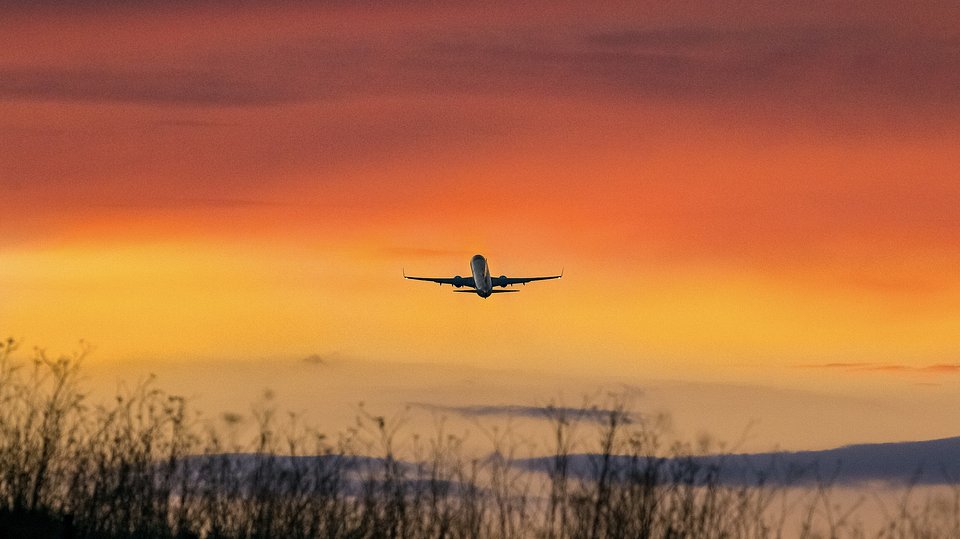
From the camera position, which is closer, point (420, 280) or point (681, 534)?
point (681, 534)

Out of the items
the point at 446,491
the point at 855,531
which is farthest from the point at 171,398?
the point at 855,531

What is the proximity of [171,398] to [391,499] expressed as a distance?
2.78m

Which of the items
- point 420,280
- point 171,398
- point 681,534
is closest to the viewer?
point 681,534

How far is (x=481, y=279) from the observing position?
71.7 meters

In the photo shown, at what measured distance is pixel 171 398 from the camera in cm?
1494

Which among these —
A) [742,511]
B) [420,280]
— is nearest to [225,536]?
[742,511]

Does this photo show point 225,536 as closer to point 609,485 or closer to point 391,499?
point 391,499

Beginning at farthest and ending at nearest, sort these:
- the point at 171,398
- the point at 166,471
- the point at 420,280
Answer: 1. the point at 420,280
2. the point at 171,398
3. the point at 166,471

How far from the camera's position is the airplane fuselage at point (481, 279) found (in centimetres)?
7169

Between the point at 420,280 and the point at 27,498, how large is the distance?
5662cm

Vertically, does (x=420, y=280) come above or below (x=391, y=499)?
above

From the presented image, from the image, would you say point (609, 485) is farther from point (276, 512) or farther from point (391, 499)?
point (276, 512)

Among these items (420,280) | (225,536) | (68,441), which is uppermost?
(420,280)

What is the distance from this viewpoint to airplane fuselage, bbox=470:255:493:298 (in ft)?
235
